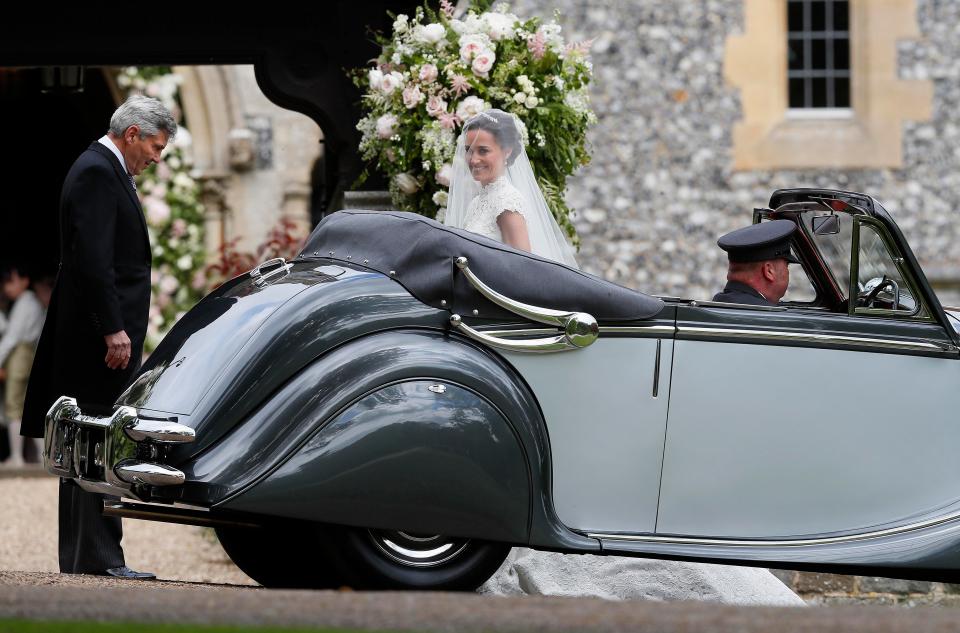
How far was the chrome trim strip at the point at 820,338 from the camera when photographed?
216 inches

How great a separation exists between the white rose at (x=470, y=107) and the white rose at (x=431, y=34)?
1.21ft

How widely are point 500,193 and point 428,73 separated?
0.96 meters

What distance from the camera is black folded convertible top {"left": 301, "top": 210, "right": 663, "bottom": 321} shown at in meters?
5.40

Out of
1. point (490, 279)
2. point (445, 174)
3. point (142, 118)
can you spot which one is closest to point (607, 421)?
point (490, 279)

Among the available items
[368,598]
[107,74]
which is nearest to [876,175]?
[107,74]

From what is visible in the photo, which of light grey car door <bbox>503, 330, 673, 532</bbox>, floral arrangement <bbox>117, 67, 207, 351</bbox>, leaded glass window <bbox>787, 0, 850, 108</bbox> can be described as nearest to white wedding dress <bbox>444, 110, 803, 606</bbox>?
light grey car door <bbox>503, 330, 673, 532</bbox>

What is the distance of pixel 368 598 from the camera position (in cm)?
438

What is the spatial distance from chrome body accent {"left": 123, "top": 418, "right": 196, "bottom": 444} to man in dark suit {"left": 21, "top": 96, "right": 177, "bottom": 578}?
1323 mm

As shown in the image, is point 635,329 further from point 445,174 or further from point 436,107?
point 436,107

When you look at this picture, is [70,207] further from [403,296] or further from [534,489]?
[534,489]

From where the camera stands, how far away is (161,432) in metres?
5.09

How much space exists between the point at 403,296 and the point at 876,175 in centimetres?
1079

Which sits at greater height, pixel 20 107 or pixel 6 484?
pixel 20 107

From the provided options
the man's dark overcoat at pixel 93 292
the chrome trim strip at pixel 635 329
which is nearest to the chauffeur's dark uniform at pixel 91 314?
the man's dark overcoat at pixel 93 292
